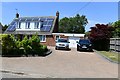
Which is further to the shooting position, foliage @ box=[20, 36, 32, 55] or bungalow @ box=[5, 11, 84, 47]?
bungalow @ box=[5, 11, 84, 47]

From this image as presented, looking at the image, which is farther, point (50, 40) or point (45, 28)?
point (45, 28)

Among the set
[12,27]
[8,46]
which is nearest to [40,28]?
[12,27]

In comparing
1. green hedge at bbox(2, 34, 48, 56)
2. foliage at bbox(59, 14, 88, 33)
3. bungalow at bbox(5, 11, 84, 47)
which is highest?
foliage at bbox(59, 14, 88, 33)

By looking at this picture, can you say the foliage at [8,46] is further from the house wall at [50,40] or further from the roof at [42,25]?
the roof at [42,25]

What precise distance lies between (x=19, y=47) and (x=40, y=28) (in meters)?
26.4

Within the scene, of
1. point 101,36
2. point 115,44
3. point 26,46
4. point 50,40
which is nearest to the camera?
point 26,46

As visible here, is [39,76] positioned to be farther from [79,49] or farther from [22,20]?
[22,20]

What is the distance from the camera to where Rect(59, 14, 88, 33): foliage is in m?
92.2

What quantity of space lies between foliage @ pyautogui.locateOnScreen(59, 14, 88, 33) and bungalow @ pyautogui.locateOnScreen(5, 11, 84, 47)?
3615cm

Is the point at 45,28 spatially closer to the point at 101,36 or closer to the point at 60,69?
the point at 101,36

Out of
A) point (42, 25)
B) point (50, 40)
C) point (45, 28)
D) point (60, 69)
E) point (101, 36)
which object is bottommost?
point (60, 69)

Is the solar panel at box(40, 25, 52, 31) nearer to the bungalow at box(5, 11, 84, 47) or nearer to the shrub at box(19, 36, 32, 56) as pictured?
the bungalow at box(5, 11, 84, 47)

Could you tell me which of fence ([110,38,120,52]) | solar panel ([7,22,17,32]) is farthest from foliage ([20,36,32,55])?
solar panel ([7,22,17,32])

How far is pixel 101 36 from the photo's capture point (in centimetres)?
3862
